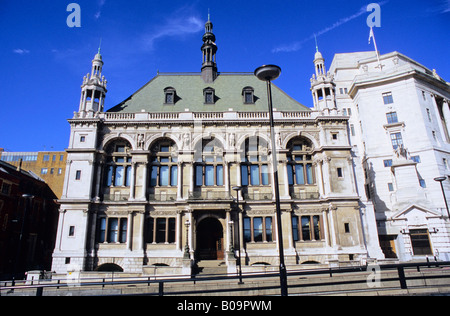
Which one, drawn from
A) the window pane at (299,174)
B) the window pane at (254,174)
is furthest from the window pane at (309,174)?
the window pane at (254,174)

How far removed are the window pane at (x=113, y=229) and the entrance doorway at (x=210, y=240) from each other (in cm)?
885

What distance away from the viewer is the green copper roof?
1393 inches

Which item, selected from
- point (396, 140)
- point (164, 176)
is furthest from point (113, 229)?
point (396, 140)

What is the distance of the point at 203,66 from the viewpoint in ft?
135

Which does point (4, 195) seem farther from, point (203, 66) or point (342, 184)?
point (342, 184)

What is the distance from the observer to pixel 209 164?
107 feet

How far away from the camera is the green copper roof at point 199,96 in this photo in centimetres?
3538

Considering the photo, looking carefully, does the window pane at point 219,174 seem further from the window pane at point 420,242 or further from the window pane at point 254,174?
the window pane at point 420,242

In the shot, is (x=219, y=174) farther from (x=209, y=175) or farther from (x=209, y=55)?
(x=209, y=55)

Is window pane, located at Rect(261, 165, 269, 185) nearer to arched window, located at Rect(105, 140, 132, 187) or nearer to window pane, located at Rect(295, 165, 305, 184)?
window pane, located at Rect(295, 165, 305, 184)

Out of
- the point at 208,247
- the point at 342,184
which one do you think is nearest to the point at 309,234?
the point at 342,184

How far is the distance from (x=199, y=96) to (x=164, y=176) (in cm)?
1200

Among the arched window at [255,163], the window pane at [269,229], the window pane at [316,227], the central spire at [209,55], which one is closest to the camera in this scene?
the window pane at [269,229]

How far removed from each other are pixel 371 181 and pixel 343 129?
46.4ft
